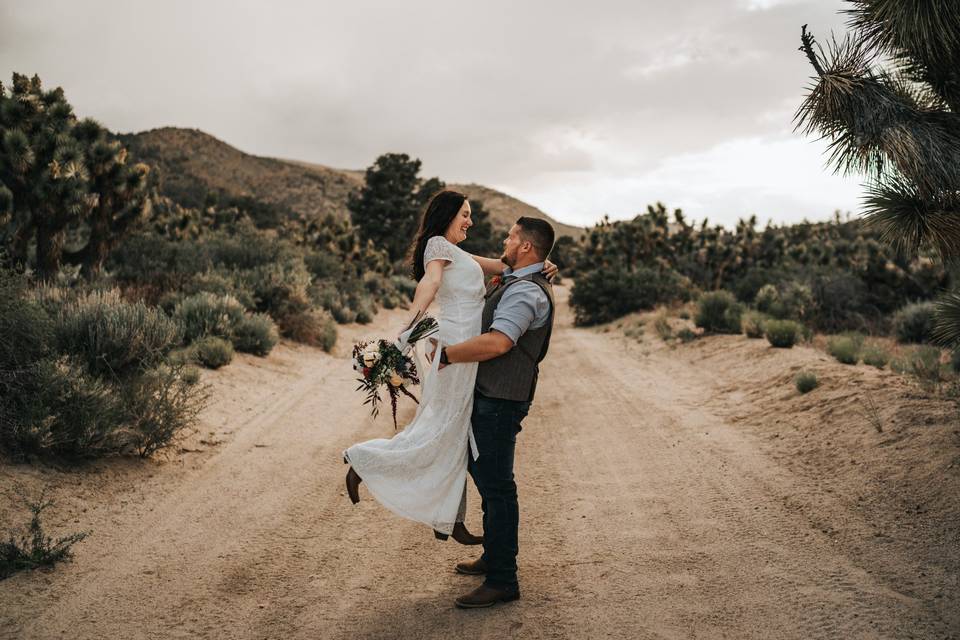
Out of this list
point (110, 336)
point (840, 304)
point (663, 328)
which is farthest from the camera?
point (840, 304)

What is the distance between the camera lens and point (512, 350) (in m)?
3.94

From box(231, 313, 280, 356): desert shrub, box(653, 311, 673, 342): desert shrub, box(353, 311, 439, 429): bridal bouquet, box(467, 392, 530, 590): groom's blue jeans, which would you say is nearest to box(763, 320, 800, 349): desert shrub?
box(653, 311, 673, 342): desert shrub

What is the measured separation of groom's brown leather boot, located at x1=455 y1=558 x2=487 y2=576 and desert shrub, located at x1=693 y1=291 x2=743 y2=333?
1255cm

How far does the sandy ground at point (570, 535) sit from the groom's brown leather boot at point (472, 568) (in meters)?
0.06

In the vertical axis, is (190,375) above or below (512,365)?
below

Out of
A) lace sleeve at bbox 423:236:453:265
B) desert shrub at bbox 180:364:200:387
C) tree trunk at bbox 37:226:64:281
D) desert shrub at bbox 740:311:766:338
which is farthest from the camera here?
desert shrub at bbox 740:311:766:338

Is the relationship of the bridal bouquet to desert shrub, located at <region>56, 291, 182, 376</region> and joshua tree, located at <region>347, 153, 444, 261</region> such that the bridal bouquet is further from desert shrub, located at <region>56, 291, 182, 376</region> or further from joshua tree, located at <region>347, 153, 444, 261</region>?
joshua tree, located at <region>347, 153, 444, 261</region>

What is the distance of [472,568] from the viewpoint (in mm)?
4512

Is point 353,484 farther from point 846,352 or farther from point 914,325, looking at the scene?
point 914,325

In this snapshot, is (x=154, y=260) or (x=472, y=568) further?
(x=154, y=260)

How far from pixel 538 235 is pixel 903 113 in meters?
3.74

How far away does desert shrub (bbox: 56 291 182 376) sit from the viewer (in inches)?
293

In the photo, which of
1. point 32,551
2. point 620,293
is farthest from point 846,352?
point 620,293

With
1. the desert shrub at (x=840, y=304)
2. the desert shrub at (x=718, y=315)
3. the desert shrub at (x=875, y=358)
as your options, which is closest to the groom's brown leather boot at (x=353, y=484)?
the desert shrub at (x=875, y=358)
